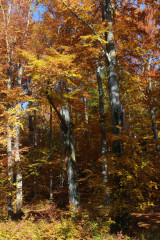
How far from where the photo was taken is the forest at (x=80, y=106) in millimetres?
4672

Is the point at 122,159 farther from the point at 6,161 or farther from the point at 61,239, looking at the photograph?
the point at 6,161

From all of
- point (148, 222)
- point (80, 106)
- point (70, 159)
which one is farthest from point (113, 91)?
point (148, 222)

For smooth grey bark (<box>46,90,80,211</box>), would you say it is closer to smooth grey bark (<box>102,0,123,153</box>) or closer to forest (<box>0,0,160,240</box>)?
forest (<box>0,0,160,240</box>)

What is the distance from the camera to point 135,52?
10.2 metres

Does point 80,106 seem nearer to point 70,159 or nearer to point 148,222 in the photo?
point 70,159

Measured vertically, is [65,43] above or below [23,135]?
above


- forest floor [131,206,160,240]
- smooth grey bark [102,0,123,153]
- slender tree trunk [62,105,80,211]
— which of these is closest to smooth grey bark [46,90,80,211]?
slender tree trunk [62,105,80,211]

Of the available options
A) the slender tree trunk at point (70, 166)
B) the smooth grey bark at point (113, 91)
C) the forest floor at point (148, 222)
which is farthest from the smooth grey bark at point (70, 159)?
the smooth grey bark at point (113, 91)

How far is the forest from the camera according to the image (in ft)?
15.3

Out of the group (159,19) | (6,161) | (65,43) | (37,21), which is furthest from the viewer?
(37,21)

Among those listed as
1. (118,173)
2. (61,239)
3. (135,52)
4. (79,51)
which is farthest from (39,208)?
(135,52)

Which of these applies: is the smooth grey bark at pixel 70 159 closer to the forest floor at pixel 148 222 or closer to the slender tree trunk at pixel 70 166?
the slender tree trunk at pixel 70 166

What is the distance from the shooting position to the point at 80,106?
11430 mm

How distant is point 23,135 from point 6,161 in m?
13.6
